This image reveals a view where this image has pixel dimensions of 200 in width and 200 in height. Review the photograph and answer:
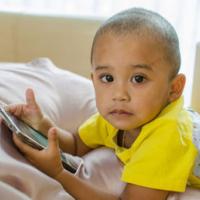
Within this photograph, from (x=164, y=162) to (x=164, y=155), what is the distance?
0.01 m

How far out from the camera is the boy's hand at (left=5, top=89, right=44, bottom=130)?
3.43ft

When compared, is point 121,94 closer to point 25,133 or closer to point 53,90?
point 25,133

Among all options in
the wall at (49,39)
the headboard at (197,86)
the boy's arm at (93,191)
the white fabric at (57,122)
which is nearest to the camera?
the white fabric at (57,122)

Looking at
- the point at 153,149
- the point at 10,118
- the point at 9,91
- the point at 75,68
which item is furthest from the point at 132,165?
the point at 75,68

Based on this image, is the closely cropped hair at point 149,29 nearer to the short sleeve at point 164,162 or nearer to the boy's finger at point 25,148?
the short sleeve at point 164,162

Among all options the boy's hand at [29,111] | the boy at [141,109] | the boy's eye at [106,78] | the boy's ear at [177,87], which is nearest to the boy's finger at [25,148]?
the boy at [141,109]

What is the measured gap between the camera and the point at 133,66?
0.97 m

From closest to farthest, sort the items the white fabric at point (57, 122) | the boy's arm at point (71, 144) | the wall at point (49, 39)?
1. the white fabric at point (57, 122)
2. the boy's arm at point (71, 144)
3. the wall at point (49, 39)

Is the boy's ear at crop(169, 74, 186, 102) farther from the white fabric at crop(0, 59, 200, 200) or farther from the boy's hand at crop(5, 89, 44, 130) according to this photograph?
the boy's hand at crop(5, 89, 44, 130)

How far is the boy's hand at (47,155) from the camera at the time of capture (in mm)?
918

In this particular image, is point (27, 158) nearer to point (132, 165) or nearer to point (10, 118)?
point (10, 118)

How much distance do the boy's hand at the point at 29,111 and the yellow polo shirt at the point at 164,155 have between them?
0.79 ft

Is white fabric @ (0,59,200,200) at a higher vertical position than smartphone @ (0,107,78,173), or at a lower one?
lower

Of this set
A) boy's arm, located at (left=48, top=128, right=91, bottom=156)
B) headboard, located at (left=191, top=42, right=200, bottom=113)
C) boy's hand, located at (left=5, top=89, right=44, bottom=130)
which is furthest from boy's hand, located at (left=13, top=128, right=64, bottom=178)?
headboard, located at (left=191, top=42, right=200, bottom=113)
